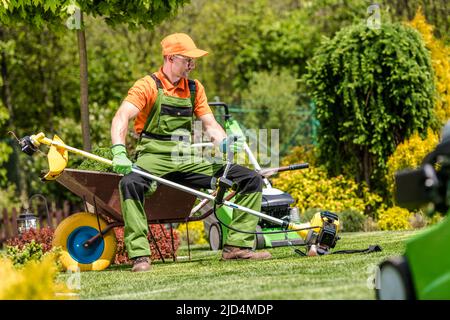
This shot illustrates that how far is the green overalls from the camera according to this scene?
7535 millimetres

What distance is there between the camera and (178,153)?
765cm

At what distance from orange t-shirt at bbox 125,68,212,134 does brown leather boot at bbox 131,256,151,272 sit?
1051mm

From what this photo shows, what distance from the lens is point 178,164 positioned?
7.64m

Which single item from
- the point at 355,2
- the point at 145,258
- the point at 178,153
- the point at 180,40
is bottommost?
the point at 145,258

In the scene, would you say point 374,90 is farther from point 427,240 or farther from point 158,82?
point 427,240

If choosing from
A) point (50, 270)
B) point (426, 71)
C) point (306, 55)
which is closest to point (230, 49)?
point (306, 55)

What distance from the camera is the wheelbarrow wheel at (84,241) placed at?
7.75 meters

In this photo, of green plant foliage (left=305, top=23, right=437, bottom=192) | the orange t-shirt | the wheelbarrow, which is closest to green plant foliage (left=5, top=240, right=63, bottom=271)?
the wheelbarrow

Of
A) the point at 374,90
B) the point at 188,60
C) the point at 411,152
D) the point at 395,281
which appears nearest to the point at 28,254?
the point at 188,60

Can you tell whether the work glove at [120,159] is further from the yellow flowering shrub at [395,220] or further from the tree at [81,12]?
the yellow flowering shrub at [395,220]

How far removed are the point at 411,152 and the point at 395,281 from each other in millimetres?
7945

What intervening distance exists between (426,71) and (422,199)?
8778mm
